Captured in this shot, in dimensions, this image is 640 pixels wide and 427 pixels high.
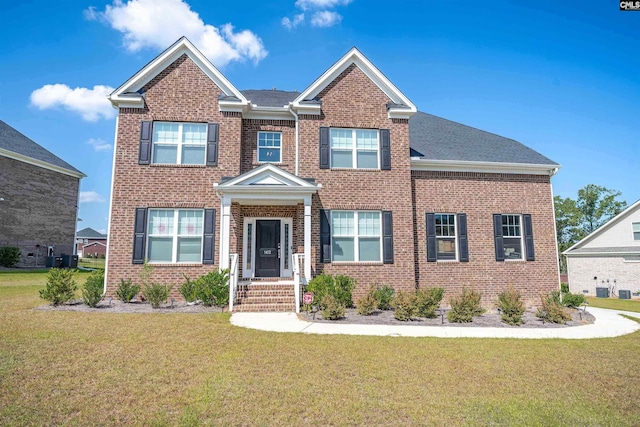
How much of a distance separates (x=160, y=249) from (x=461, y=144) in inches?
484

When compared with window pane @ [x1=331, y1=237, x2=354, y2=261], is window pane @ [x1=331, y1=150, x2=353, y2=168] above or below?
above

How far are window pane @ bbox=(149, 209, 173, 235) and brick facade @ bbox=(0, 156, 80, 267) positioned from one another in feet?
61.9

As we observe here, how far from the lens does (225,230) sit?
39.4ft

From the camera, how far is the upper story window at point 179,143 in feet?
41.6

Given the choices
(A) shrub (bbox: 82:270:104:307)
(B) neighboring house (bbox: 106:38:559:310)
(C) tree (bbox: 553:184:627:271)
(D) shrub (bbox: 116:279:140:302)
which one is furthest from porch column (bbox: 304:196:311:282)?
(C) tree (bbox: 553:184:627:271)

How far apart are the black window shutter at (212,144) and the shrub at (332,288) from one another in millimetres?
5261

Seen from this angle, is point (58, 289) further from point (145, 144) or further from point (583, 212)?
point (583, 212)

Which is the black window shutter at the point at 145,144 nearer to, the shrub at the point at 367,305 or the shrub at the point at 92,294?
the shrub at the point at 92,294

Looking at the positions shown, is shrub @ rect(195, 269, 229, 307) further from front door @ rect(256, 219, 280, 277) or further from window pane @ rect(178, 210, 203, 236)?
front door @ rect(256, 219, 280, 277)

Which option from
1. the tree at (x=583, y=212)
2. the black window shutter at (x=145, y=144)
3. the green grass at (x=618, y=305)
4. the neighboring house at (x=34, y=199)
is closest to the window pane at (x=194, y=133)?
the black window shutter at (x=145, y=144)

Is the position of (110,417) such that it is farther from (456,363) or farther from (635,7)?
(635,7)

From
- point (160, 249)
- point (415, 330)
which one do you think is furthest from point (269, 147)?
point (415, 330)

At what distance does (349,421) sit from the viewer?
3998mm

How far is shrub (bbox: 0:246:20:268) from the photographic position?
23.4m
